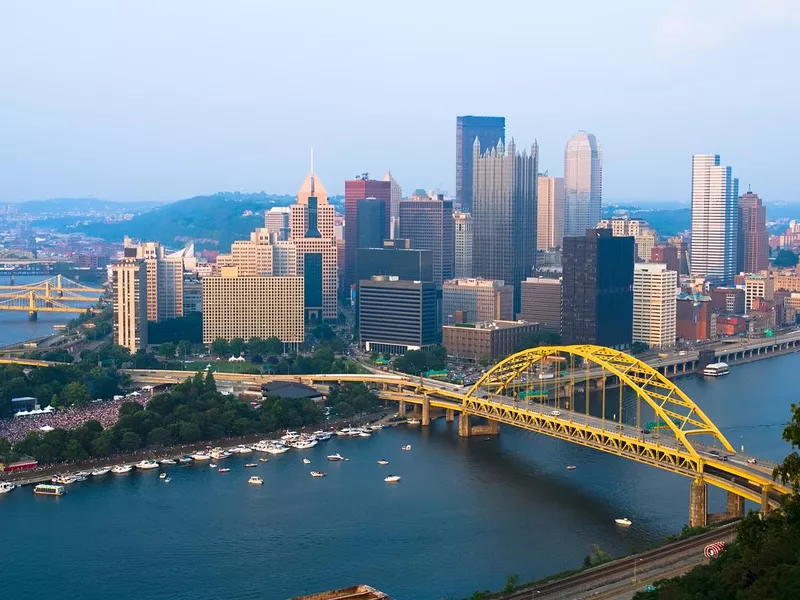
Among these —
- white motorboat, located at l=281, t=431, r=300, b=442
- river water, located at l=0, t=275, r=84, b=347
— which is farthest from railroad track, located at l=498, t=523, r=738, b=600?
river water, located at l=0, t=275, r=84, b=347

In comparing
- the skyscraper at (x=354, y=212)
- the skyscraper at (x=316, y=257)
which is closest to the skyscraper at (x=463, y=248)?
→ the skyscraper at (x=354, y=212)

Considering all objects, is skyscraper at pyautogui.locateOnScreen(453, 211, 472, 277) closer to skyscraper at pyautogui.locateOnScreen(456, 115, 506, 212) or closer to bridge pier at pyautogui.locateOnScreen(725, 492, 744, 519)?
skyscraper at pyautogui.locateOnScreen(456, 115, 506, 212)

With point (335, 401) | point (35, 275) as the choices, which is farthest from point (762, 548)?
point (35, 275)

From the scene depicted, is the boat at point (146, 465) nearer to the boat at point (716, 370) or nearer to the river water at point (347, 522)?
the river water at point (347, 522)

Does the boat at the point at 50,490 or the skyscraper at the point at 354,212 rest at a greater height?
the skyscraper at the point at 354,212

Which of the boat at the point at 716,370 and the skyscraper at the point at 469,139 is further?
the skyscraper at the point at 469,139

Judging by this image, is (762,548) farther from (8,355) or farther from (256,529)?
(8,355)

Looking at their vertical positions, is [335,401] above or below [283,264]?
below
